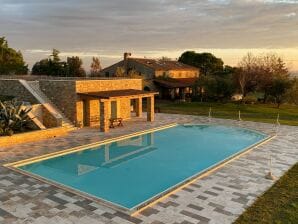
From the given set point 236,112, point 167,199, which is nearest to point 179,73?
point 236,112

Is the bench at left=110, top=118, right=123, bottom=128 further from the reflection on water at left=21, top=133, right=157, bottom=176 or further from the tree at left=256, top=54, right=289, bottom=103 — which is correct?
the tree at left=256, top=54, right=289, bottom=103

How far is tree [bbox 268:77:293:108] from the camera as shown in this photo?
3766 cm

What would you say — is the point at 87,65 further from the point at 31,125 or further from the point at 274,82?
the point at 31,125

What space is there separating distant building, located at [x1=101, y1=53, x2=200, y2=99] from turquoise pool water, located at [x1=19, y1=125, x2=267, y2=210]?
82.3 ft

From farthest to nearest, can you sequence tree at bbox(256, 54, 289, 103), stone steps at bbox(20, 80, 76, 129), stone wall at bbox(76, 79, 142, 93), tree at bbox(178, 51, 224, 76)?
tree at bbox(178, 51, 224, 76) → tree at bbox(256, 54, 289, 103) → stone wall at bbox(76, 79, 142, 93) → stone steps at bbox(20, 80, 76, 129)

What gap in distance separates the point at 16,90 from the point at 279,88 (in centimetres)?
3006

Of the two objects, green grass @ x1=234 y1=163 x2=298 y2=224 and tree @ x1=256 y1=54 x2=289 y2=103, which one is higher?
tree @ x1=256 y1=54 x2=289 y2=103

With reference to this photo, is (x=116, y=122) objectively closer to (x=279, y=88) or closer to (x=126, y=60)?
(x=279, y=88)

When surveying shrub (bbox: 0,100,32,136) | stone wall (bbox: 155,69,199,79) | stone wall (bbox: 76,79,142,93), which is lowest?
shrub (bbox: 0,100,32,136)

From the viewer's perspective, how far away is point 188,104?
3834cm

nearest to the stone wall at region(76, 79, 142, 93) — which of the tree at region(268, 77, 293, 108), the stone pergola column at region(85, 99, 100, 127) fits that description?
the stone pergola column at region(85, 99, 100, 127)

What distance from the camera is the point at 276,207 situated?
955cm

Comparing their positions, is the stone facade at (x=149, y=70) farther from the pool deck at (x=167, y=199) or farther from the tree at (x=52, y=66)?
the pool deck at (x=167, y=199)

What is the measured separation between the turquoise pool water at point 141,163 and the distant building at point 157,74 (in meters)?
25.1
